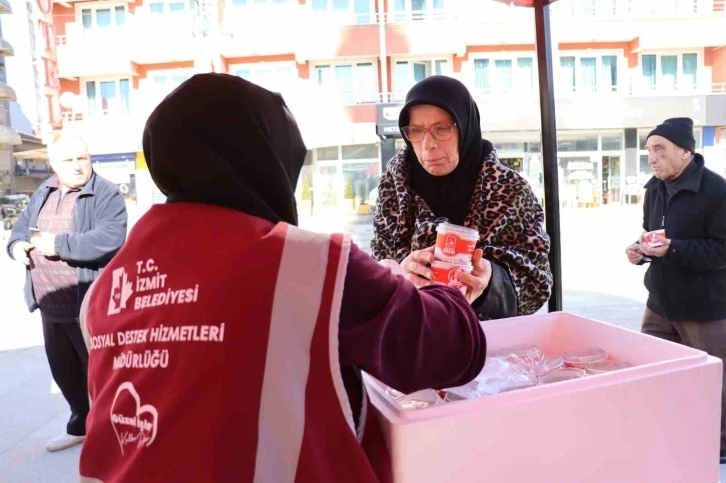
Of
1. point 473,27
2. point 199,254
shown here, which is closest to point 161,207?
point 199,254

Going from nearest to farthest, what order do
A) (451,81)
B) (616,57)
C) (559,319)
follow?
(559,319) < (451,81) < (616,57)

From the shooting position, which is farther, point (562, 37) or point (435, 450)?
point (562, 37)

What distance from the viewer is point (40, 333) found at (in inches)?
210

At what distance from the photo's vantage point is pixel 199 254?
0.74m

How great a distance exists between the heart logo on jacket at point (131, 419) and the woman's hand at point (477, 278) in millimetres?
599

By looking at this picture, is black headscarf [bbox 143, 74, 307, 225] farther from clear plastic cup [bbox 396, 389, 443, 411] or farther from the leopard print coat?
the leopard print coat

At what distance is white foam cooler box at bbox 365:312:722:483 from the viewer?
2.58 feet

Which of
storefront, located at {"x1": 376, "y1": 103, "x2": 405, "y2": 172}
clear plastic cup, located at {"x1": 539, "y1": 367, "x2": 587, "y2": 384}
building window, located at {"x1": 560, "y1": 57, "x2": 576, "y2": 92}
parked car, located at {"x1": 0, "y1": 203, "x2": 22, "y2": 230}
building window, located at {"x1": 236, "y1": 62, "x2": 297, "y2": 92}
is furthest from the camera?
building window, located at {"x1": 236, "y1": 62, "x2": 297, "y2": 92}

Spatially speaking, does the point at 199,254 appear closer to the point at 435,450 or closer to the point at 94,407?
the point at 94,407

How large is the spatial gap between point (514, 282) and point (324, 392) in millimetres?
772

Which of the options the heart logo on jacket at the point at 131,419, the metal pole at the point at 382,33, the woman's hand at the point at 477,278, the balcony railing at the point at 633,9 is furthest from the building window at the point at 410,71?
the heart logo on jacket at the point at 131,419

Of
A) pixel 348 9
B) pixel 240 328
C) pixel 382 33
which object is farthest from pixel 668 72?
pixel 240 328

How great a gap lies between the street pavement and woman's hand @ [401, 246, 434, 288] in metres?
0.19

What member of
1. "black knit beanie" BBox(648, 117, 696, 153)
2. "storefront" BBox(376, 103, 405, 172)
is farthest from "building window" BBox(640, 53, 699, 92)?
"black knit beanie" BBox(648, 117, 696, 153)
